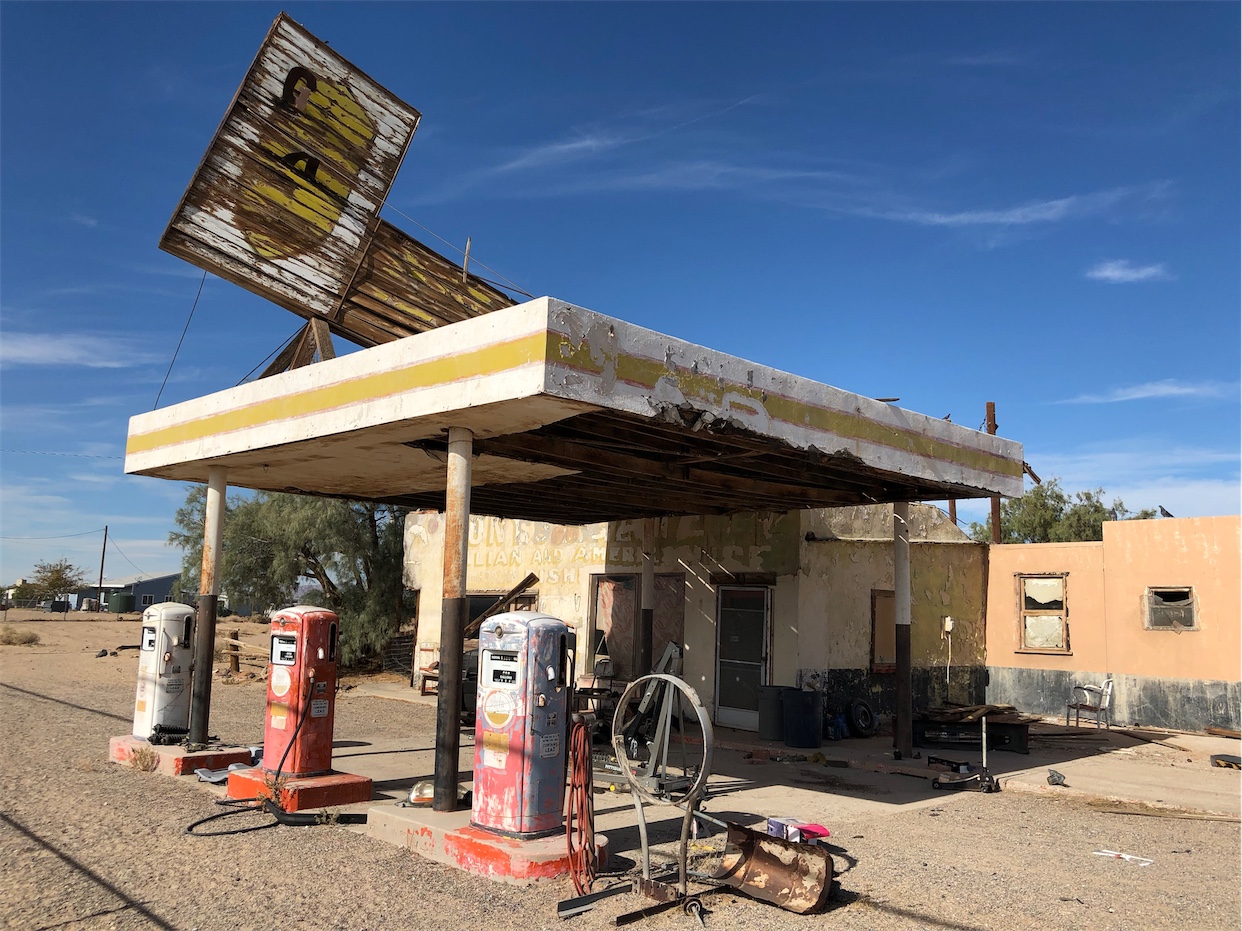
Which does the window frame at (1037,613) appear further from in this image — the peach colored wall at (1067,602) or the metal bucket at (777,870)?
the metal bucket at (777,870)

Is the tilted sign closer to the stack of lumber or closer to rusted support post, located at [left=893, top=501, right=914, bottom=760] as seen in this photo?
rusted support post, located at [left=893, top=501, right=914, bottom=760]

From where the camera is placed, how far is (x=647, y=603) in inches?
603

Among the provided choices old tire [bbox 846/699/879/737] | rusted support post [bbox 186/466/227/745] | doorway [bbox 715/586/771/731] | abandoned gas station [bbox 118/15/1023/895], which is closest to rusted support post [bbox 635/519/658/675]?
abandoned gas station [bbox 118/15/1023/895]

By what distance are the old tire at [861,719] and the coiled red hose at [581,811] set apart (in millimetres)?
9152

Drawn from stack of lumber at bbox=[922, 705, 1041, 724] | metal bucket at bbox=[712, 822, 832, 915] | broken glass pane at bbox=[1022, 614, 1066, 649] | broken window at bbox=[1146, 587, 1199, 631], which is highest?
broken window at bbox=[1146, 587, 1199, 631]

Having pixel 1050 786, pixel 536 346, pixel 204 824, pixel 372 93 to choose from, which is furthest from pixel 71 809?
pixel 1050 786

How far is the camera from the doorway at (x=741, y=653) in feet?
48.9

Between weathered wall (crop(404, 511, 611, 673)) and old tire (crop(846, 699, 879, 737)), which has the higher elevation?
weathered wall (crop(404, 511, 611, 673))

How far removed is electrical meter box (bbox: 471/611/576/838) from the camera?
22.0 ft

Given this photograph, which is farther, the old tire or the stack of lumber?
the old tire

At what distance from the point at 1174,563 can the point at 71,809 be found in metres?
16.4

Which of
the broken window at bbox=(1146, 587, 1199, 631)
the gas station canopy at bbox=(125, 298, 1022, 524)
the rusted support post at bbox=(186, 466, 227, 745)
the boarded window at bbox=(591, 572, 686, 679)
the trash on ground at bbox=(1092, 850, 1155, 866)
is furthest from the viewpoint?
the boarded window at bbox=(591, 572, 686, 679)

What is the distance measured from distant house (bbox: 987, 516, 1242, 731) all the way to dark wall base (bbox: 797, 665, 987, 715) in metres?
0.68

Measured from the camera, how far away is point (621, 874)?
6508 millimetres
